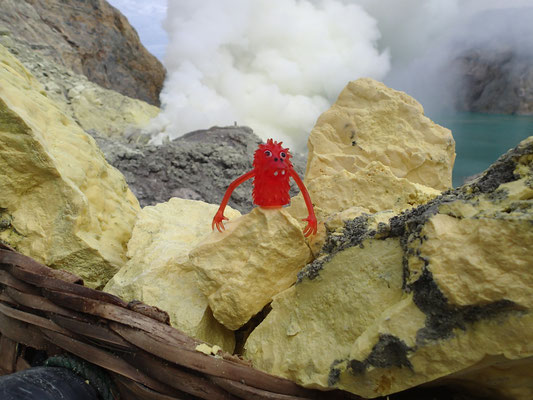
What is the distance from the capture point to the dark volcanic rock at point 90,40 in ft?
17.8

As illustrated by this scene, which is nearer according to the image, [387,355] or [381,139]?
[387,355]

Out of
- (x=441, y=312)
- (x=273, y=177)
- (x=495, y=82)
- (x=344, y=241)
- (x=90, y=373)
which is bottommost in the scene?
(x=90, y=373)

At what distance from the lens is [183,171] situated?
2467mm

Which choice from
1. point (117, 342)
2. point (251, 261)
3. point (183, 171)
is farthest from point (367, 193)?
point (183, 171)

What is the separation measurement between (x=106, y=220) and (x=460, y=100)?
1.38m

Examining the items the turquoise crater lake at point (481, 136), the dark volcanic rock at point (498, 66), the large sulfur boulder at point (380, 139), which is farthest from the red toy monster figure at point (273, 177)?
the dark volcanic rock at point (498, 66)

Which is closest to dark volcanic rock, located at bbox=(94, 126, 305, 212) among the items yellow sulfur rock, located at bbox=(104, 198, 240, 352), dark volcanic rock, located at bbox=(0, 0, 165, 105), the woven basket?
yellow sulfur rock, located at bbox=(104, 198, 240, 352)

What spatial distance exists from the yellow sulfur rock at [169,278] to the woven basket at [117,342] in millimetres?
156

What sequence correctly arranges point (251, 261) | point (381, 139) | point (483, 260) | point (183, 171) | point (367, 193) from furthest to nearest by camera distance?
point (183, 171) < point (381, 139) < point (367, 193) < point (251, 261) < point (483, 260)

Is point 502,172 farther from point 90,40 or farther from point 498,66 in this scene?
point 90,40

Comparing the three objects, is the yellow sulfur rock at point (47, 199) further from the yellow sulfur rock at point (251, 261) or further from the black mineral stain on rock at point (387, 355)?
the black mineral stain on rock at point (387, 355)

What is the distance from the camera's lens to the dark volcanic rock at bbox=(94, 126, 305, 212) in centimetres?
230

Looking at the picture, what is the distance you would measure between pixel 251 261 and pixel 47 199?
1.35 ft

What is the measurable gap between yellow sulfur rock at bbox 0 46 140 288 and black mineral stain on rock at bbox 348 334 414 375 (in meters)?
0.55
